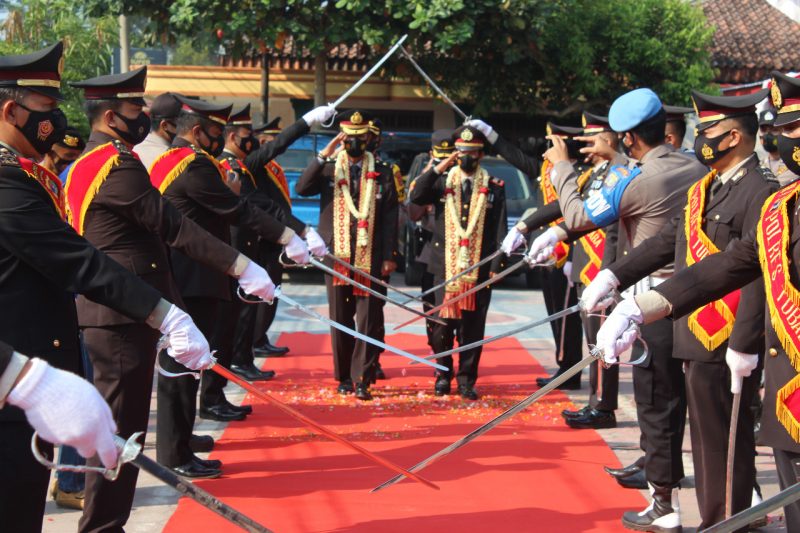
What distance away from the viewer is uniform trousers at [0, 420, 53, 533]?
325cm

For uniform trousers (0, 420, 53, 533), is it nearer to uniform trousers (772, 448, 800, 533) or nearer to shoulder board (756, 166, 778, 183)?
uniform trousers (772, 448, 800, 533)

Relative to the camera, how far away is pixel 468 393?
8148 mm

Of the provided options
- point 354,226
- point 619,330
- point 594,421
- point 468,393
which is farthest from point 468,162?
point 619,330

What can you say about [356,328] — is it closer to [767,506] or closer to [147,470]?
[147,470]

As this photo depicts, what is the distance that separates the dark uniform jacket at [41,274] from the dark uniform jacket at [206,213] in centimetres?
240

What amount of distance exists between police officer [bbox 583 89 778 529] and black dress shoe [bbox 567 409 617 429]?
2.61 m

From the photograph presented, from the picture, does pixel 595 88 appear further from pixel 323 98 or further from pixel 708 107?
pixel 708 107

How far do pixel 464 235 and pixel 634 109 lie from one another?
279 cm

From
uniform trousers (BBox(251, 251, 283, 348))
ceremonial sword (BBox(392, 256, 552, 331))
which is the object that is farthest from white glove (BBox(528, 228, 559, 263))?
uniform trousers (BBox(251, 251, 283, 348))

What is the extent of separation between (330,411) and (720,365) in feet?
12.3

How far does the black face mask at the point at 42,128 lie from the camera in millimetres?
3564

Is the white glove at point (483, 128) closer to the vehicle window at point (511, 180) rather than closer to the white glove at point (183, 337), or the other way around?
the white glove at point (183, 337)

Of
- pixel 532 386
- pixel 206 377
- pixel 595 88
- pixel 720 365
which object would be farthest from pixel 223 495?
pixel 595 88

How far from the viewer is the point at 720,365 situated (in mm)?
4449
